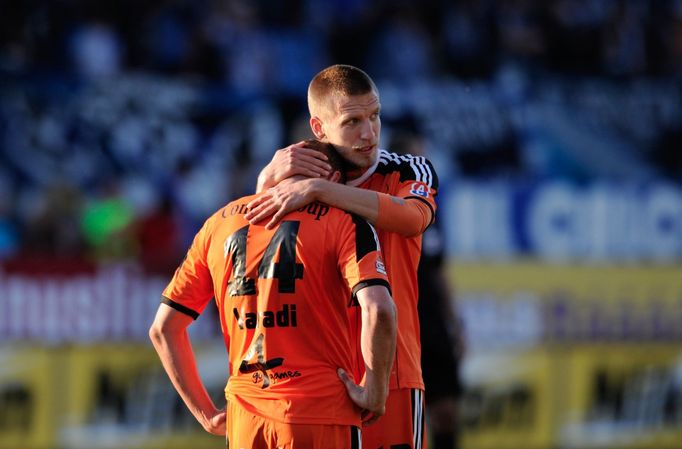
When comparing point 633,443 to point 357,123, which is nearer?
point 357,123

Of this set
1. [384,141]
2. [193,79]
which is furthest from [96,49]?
[384,141]

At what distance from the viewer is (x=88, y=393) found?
33.6 ft

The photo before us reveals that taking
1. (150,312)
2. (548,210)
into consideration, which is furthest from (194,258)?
(548,210)

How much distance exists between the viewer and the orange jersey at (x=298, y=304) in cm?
436

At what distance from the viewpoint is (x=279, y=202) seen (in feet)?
14.6

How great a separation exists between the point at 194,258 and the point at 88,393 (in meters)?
5.89

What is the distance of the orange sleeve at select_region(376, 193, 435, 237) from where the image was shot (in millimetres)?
4641

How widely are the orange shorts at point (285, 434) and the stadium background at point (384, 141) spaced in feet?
17.5

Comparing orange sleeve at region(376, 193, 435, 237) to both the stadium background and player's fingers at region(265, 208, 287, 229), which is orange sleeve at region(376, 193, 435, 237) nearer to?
player's fingers at region(265, 208, 287, 229)

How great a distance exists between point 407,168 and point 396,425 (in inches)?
41.4

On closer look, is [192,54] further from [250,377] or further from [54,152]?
[250,377]

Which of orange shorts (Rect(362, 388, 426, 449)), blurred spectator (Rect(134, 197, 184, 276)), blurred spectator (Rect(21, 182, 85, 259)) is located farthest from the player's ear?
blurred spectator (Rect(21, 182, 85, 259))

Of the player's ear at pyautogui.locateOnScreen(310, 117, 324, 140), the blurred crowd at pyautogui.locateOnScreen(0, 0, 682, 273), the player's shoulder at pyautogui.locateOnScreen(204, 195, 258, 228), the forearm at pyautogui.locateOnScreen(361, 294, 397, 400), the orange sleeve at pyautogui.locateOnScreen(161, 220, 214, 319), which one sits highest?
the blurred crowd at pyautogui.locateOnScreen(0, 0, 682, 273)

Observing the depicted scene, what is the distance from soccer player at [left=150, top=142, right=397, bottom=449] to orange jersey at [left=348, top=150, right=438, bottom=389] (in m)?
0.56
